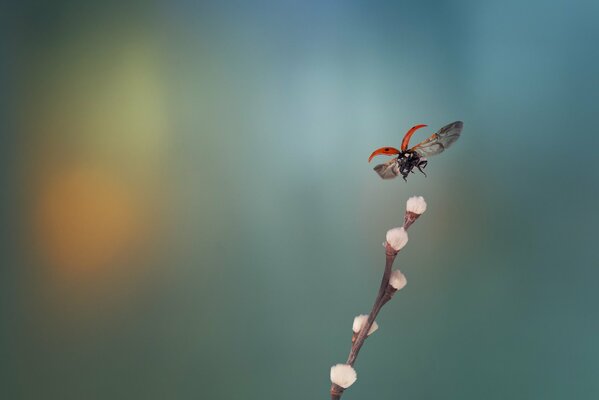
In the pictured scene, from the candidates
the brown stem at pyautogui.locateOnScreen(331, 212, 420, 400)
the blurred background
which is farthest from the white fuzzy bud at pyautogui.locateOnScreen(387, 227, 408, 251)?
the blurred background

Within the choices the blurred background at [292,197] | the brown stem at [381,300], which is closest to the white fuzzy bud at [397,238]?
the brown stem at [381,300]

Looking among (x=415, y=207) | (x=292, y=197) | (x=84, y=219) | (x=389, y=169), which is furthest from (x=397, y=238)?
(x=84, y=219)

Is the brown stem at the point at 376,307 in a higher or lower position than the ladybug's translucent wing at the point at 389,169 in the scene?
lower

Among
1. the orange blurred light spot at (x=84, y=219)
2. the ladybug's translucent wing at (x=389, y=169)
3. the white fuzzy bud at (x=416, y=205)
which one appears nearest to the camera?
the white fuzzy bud at (x=416, y=205)

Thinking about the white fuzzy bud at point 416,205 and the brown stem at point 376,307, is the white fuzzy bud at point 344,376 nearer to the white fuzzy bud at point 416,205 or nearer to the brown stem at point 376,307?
the brown stem at point 376,307

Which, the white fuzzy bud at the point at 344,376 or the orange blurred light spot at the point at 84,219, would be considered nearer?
the white fuzzy bud at the point at 344,376

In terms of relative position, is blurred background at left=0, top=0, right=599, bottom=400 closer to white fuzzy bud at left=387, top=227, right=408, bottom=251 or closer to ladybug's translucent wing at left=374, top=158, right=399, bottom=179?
ladybug's translucent wing at left=374, top=158, right=399, bottom=179

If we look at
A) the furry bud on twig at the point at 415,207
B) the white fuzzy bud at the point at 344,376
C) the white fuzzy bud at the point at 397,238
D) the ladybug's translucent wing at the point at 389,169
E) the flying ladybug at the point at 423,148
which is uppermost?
the flying ladybug at the point at 423,148
